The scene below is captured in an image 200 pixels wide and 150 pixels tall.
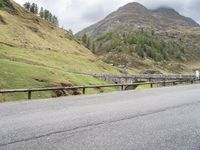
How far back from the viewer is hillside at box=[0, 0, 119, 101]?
109 feet

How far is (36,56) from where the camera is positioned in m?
102

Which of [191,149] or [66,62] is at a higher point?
[66,62]

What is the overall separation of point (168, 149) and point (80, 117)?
499 cm

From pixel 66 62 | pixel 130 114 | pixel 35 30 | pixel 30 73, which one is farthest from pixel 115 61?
pixel 130 114

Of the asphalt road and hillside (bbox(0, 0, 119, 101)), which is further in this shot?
hillside (bbox(0, 0, 119, 101))

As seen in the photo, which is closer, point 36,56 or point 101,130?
point 101,130

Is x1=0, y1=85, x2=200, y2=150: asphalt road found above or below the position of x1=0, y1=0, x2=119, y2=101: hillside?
below

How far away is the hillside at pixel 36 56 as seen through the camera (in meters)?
33.3

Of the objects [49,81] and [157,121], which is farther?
[49,81]

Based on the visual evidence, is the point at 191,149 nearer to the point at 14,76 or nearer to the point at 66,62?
the point at 14,76

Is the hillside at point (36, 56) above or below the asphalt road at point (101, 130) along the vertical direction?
above

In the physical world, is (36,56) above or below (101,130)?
above

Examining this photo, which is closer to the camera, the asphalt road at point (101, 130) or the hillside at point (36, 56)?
the asphalt road at point (101, 130)

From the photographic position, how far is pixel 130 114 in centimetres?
1391
